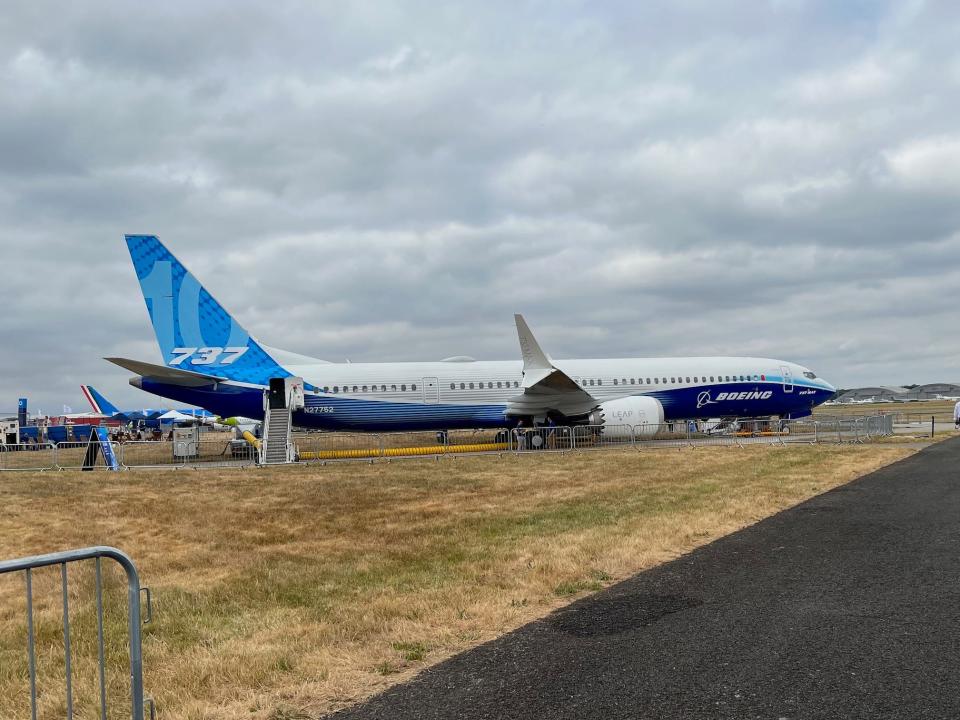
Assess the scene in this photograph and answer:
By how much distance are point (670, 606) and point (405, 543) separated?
4956 mm

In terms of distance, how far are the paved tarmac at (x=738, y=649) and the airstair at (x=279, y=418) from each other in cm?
1917

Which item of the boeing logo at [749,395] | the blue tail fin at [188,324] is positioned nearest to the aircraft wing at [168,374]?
the blue tail fin at [188,324]

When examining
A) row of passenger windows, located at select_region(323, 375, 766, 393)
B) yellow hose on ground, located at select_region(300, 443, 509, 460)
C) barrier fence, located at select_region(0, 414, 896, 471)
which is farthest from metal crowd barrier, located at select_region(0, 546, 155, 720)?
row of passenger windows, located at select_region(323, 375, 766, 393)

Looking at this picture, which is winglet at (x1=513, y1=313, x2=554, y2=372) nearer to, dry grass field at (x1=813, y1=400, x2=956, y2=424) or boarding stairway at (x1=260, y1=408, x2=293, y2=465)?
boarding stairway at (x1=260, y1=408, x2=293, y2=465)

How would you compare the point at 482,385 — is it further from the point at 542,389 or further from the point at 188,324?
the point at 188,324

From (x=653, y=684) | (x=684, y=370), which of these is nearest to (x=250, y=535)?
(x=653, y=684)

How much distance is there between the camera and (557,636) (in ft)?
19.6

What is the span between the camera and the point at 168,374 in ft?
83.8

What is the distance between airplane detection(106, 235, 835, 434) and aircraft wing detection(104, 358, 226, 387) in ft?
0.19

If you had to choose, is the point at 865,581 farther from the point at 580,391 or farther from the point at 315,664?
the point at 580,391

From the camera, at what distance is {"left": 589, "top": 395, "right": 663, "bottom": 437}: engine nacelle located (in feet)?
96.9

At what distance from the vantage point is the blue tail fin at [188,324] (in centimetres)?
2673

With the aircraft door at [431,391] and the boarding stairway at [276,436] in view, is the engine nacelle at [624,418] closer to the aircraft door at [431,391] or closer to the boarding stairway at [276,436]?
the aircraft door at [431,391]

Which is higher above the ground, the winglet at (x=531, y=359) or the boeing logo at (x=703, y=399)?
the winglet at (x=531, y=359)
